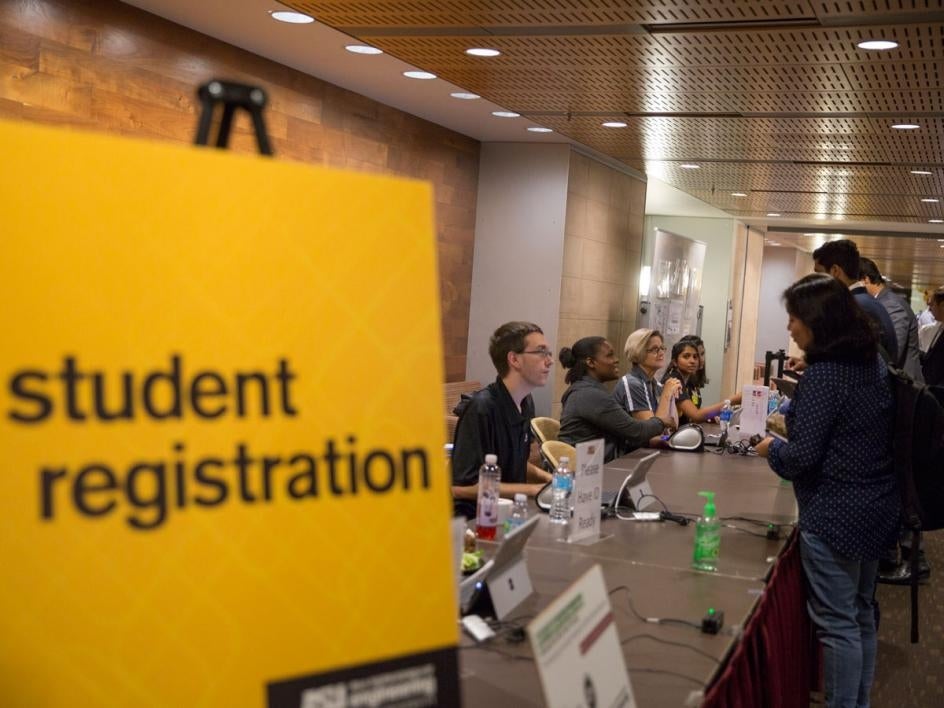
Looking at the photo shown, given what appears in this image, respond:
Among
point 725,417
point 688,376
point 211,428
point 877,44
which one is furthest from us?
point 688,376

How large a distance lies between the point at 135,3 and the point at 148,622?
437cm

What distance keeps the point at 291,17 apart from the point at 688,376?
10.8 ft

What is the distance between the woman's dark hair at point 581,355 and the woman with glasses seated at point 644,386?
546 mm

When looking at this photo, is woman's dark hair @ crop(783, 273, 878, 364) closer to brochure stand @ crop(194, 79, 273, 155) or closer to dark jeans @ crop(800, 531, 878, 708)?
dark jeans @ crop(800, 531, 878, 708)

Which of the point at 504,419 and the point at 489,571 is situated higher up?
the point at 504,419

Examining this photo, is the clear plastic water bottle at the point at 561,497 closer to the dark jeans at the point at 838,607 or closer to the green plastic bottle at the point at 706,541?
the green plastic bottle at the point at 706,541

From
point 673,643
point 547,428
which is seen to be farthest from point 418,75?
point 673,643

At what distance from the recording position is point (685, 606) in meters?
2.69

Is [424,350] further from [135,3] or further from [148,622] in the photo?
[135,3]

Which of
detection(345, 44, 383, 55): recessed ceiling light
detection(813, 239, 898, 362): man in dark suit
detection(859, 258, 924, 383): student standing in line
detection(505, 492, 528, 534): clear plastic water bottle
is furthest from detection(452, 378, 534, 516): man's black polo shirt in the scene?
detection(859, 258, 924, 383): student standing in line

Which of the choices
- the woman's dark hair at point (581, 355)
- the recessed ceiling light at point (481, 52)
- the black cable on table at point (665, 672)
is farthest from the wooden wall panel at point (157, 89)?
the black cable on table at point (665, 672)

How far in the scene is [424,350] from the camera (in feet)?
4.24

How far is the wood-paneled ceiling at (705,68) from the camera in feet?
12.0

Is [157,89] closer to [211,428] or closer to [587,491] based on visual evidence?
[587,491]
